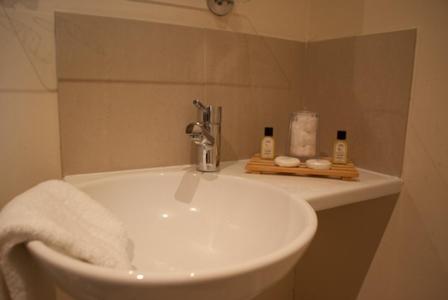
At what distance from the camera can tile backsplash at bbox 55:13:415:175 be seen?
2.46 feet

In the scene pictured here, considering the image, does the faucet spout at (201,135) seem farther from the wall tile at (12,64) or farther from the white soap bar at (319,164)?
the wall tile at (12,64)

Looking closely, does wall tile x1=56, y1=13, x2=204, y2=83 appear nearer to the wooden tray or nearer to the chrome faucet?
the chrome faucet

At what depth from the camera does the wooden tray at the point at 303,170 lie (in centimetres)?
79

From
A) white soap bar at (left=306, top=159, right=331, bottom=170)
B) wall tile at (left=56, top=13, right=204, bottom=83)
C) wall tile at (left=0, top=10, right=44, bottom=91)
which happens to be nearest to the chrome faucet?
wall tile at (left=56, top=13, right=204, bottom=83)

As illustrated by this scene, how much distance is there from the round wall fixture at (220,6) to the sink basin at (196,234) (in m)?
0.42

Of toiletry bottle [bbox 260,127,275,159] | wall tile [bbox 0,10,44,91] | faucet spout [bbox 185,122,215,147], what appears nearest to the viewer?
wall tile [bbox 0,10,44,91]

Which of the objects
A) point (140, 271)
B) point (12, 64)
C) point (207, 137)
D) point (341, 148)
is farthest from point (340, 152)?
point (12, 64)

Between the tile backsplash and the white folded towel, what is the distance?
24cm

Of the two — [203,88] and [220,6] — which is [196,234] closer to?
[203,88]

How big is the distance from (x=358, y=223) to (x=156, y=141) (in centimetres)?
58

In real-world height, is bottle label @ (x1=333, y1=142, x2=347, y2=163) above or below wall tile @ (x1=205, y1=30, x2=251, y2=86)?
below

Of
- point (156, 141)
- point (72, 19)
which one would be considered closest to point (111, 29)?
point (72, 19)

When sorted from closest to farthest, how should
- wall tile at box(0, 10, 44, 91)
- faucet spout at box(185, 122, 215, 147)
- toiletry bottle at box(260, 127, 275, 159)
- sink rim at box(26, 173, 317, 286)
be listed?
sink rim at box(26, 173, 317, 286)
wall tile at box(0, 10, 44, 91)
faucet spout at box(185, 122, 215, 147)
toiletry bottle at box(260, 127, 275, 159)

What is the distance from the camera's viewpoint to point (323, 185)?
748 millimetres
